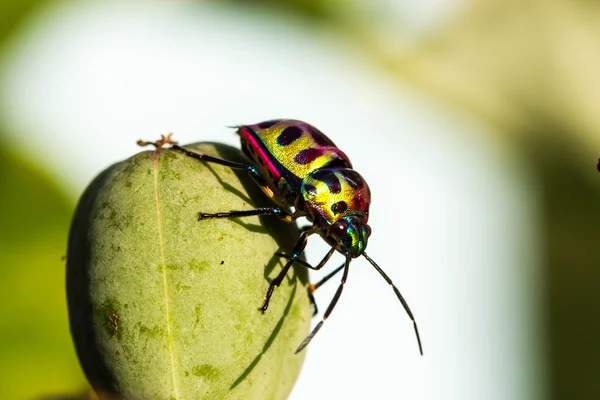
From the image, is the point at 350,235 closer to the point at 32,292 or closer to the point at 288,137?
the point at 288,137

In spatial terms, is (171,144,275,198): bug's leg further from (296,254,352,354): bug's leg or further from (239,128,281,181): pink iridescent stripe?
(296,254,352,354): bug's leg

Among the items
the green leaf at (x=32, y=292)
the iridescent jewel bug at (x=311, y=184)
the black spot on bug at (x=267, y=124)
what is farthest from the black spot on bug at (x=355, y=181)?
the green leaf at (x=32, y=292)

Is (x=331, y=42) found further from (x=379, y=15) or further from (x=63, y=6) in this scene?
(x=63, y=6)

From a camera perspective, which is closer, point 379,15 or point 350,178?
point 350,178

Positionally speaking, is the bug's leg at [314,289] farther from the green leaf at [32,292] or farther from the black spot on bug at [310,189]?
the green leaf at [32,292]

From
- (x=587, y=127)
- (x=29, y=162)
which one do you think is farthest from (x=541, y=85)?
(x=29, y=162)

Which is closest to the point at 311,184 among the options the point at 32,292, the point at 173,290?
the point at 173,290
